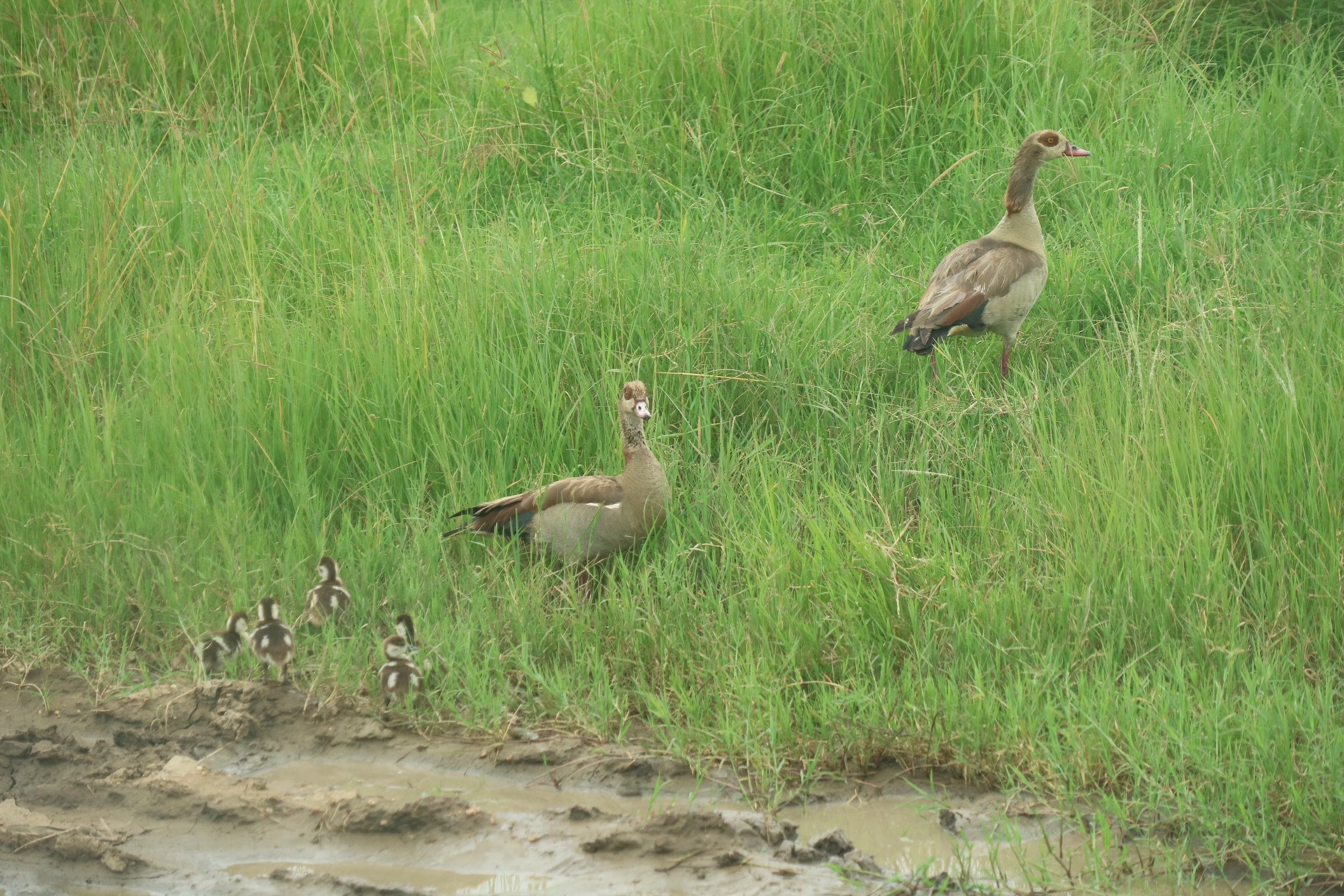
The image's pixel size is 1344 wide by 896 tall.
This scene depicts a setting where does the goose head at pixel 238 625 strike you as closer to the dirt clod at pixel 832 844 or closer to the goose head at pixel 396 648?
the goose head at pixel 396 648

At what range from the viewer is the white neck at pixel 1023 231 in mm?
6836

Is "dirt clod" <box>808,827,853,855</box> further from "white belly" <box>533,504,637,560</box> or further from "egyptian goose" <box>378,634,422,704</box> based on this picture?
"white belly" <box>533,504,637,560</box>

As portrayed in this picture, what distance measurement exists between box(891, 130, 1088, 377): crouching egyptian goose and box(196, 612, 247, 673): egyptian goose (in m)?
3.07

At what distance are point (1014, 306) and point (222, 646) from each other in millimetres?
3756

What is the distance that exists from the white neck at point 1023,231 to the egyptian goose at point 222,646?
394 cm

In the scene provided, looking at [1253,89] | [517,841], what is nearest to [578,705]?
[517,841]

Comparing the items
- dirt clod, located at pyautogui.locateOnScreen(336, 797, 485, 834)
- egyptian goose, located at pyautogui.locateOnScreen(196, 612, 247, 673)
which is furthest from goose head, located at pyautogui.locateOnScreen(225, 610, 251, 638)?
dirt clod, located at pyautogui.locateOnScreen(336, 797, 485, 834)

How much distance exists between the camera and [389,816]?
4.30 meters

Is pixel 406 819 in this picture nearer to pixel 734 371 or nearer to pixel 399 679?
pixel 399 679

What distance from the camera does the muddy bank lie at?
405 cm

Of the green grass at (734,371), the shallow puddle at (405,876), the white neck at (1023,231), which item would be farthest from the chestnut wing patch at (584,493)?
the white neck at (1023,231)

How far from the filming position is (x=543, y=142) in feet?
27.7

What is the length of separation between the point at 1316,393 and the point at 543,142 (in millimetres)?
4797

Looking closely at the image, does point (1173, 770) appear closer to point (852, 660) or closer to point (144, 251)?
point (852, 660)
